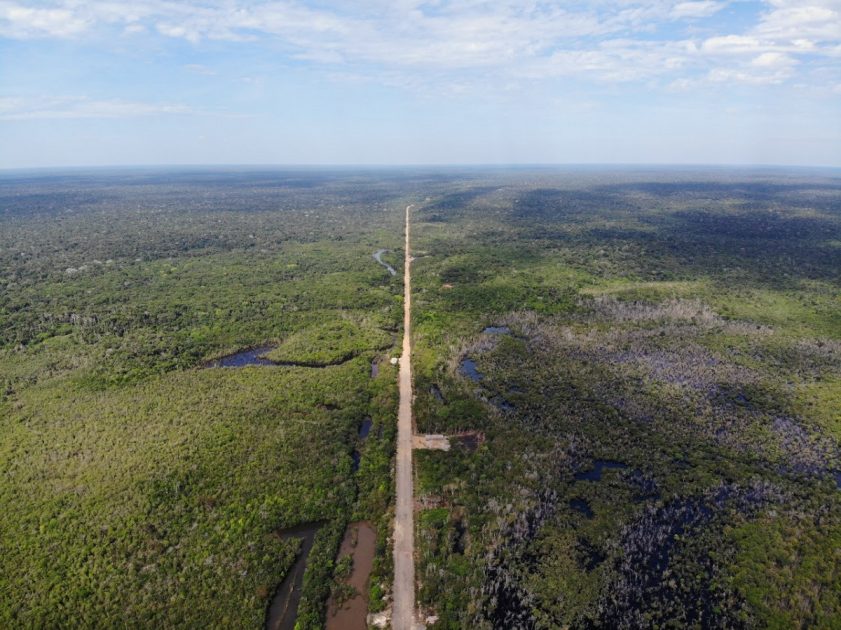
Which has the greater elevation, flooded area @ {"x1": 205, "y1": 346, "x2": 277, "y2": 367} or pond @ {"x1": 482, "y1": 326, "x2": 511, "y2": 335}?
pond @ {"x1": 482, "y1": 326, "x2": 511, "y2": 335}

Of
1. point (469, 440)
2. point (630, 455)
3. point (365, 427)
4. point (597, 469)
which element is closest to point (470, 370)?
point (469, 440)

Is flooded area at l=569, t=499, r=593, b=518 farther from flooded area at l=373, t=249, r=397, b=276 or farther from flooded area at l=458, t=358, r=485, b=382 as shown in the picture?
flooded area at l=373, t=249, r=397, b=276

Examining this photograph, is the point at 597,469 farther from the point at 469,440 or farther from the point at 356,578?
the point at 356,578

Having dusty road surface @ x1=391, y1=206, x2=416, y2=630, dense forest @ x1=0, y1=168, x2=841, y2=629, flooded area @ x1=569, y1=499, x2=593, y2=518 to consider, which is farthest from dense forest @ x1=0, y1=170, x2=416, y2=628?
flooded area @ x1=569, y1=499, x2=593, y2=518

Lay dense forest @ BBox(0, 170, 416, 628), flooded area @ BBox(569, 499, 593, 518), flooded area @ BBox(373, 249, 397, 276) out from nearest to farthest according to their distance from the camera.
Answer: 1. dense forest @ BBox(0, 170, 416, 628)
2. flooded area @ BBox(569, 499, 593, 518)
3. flooded area @ BBox(373, 249, 397, 276)

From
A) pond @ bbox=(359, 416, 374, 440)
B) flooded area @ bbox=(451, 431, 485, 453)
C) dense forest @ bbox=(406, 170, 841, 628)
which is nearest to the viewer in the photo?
dense forest @ bbox=(406, 170, 841, 628)

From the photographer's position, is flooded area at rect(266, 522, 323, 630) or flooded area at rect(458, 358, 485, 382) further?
flooded area at rect(458, 358, 485, 382)

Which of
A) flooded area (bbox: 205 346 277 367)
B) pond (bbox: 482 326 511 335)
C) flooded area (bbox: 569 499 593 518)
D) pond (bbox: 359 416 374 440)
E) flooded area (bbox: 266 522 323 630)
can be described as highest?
pond (bbox: 482 326 511 335)

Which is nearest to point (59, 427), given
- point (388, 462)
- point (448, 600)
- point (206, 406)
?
point (206, 406)
